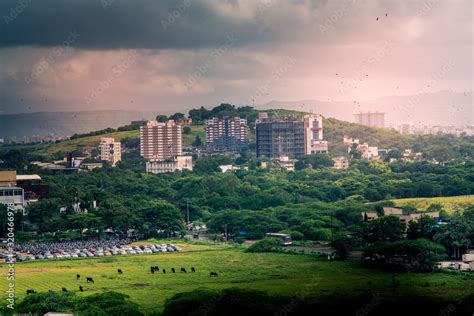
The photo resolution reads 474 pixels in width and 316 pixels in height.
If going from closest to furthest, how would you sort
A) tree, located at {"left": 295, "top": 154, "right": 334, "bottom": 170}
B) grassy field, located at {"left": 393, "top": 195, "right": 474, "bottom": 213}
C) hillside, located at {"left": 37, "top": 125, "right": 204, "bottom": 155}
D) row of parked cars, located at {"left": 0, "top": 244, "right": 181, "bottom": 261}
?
row of parked cars, located at {"left": 0, "top": 244, "right": 181, "bottom": 261}
grassy field, located at {"left": 393, "top": 195, "right": 474, "bottom": 213}
tree, located at {"left": 295, "top": 154, "right": 334, "bottom": 170}
hillside, located at {"left": 37, "top": 125, "right": 204, "bottom": 155}

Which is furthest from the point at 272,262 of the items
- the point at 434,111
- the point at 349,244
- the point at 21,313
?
the point at 434,111

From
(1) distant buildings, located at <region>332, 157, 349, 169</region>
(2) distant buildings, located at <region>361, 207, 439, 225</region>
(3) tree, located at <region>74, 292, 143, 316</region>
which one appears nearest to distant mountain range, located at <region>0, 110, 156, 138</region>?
(1) distant buildings, located at <region>332, 157, 349, 169</region>

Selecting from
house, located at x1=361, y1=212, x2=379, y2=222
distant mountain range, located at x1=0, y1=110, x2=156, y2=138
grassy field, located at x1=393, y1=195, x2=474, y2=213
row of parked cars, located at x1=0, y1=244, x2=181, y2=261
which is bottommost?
row of parked cars, located at x1=0, y1=244, x2=181, y2=261

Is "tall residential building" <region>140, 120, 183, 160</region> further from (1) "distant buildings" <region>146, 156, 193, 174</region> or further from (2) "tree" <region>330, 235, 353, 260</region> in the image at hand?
(2) "tree" <region>330, 235, 353, 260</region>

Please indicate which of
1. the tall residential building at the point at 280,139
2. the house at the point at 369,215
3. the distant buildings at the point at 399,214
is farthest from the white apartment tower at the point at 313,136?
the house at the point at 369,215

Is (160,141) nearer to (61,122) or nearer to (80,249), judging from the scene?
(61,122)

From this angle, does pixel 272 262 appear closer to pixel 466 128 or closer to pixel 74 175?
pixel 74 175

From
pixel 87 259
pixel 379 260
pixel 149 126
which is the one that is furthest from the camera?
pixel 149 126
